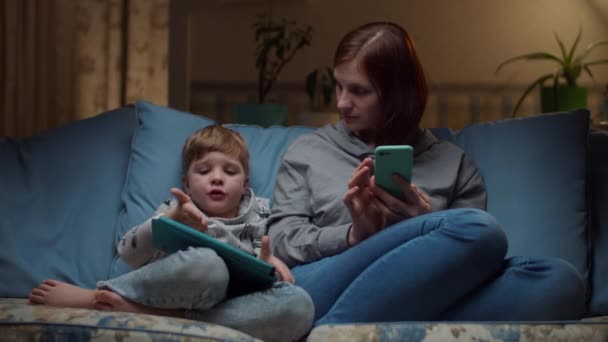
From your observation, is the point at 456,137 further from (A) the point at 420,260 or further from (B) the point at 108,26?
(B) the point at 108,26

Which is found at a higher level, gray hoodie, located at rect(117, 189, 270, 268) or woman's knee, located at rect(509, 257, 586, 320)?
woman's knee, located at rect(509, 257, 586, 320)

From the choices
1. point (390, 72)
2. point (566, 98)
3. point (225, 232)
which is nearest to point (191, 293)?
point (225, 232)

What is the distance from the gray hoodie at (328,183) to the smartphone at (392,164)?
0.47 feet

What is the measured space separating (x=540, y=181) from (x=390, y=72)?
421 mm

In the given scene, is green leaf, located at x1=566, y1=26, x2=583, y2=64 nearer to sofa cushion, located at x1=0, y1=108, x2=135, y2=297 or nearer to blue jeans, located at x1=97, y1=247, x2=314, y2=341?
sofa cushion, located at x1=0, y1=108, x2=135, y2=297

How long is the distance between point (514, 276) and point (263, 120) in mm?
1503

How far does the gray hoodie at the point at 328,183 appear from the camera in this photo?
68.8 inches

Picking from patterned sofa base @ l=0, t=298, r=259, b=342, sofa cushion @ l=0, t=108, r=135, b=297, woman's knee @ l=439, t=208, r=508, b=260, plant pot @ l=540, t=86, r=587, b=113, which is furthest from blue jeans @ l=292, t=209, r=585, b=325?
plant pot @ l=540, t=86, r=587, b=113

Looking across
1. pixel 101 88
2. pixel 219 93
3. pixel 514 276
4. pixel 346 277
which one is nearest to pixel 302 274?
pixel 346 277

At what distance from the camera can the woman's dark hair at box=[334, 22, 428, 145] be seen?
1.83 meters

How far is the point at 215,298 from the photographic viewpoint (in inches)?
54.7

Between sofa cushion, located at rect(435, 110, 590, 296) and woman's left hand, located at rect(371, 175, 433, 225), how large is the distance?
0.97 feet

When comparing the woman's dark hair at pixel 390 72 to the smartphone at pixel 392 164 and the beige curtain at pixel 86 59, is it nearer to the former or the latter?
the smartphone at pixel 392 164

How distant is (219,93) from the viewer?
348 centimetres
